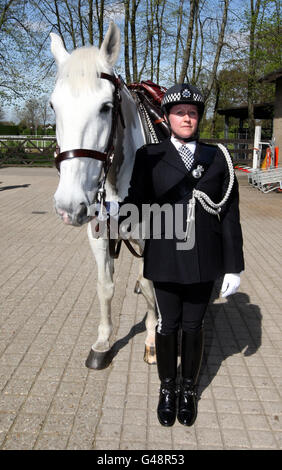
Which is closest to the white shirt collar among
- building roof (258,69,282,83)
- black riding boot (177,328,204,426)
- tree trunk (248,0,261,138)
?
black riding boot (177,328,204,426)

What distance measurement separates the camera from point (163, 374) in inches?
101

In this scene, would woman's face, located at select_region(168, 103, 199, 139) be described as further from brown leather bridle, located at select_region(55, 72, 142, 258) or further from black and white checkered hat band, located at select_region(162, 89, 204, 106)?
brown leather bridle, located at select_region(55, 72, 142, 258)

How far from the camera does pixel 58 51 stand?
2.15 meters

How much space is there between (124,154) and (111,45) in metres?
0.63

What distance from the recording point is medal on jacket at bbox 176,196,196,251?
2.25 m

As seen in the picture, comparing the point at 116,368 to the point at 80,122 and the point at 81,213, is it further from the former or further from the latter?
the point at 80,122

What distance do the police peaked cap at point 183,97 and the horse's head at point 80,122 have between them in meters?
0.36

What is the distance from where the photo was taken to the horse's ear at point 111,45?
78.9 inches

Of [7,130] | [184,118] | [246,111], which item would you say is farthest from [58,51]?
[7,130]

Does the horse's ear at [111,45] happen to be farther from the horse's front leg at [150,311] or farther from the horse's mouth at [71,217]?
the horse's front leg at [150,311]

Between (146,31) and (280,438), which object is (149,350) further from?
(146,31)

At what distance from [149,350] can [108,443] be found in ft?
3.16

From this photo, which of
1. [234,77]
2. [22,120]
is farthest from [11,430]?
[22,120]

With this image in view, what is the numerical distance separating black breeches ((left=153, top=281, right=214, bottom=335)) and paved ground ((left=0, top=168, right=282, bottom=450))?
1.94 feet
